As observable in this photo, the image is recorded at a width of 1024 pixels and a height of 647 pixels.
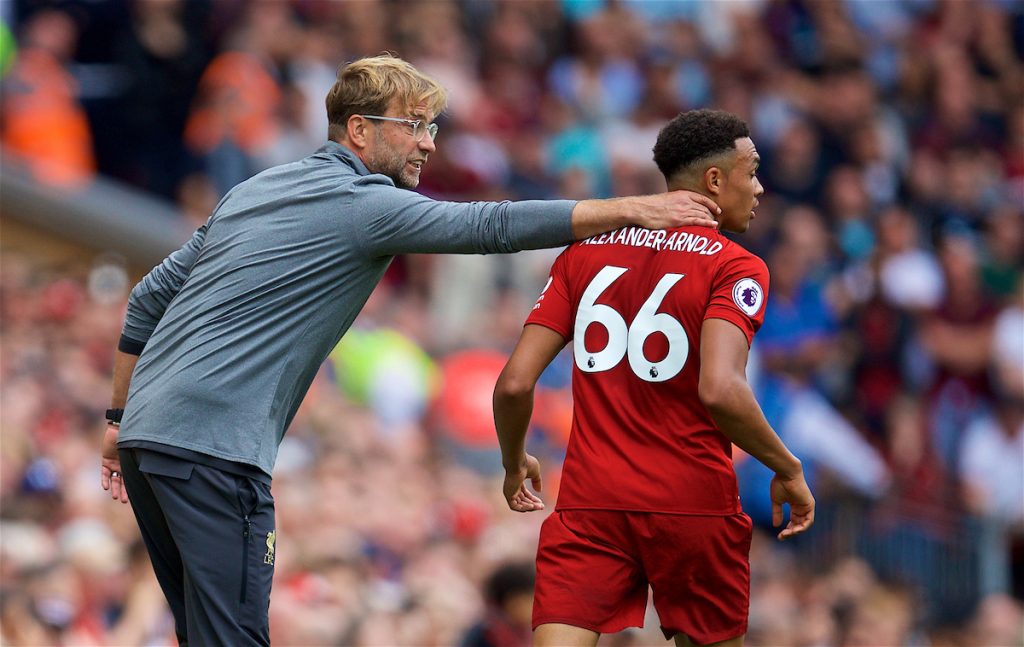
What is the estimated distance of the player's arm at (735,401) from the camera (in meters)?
4.41

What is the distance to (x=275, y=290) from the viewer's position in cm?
455

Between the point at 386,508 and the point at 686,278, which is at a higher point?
the point at 686,278

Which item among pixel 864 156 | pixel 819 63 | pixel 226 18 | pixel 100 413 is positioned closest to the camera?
pixel 100 413

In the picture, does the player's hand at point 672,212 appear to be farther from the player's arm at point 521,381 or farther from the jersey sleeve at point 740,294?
the player's arm at point 521,381

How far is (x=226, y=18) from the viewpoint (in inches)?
483

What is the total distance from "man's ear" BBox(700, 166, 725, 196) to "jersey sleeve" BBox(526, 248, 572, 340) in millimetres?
462

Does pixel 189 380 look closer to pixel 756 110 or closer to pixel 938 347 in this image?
pixel 938 347

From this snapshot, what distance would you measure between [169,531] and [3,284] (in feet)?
18.3

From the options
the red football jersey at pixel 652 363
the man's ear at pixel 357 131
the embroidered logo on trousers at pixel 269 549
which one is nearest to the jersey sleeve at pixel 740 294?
the red football jersey at pixel 652 363

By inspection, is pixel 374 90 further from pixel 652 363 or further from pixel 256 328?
pixel 652 363

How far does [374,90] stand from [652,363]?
116cm

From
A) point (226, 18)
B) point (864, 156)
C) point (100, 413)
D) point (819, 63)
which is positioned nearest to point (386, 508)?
point (100, 413)

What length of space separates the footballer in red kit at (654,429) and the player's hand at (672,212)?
44 millimetres

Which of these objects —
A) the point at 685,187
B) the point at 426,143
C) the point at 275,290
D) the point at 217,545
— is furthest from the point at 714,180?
the point at 217,545
